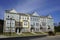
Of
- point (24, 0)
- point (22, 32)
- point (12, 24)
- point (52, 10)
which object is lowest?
point (22, 32)

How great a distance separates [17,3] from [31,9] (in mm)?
358

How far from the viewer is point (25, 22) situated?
2.95m

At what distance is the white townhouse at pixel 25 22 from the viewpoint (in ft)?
9.36

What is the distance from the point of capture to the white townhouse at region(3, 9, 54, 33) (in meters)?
2.85

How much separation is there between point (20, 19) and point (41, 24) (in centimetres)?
51

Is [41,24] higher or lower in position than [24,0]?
lower

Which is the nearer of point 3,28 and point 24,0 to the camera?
point 3,28

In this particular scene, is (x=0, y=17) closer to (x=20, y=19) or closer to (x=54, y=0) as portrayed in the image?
(x=20, y=19)

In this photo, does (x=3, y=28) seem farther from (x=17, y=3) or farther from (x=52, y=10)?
(x=52, y=10)

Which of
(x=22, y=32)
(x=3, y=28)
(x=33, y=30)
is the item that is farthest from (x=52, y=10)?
(x=3, y=28)

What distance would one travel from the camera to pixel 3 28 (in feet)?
9.27

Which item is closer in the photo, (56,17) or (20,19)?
(20,19)

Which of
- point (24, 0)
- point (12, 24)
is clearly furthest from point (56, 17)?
point (12, 24)

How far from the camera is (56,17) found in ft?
10.4
